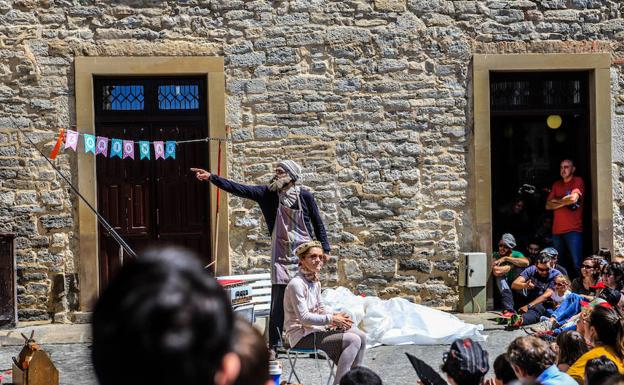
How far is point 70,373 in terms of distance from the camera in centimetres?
714

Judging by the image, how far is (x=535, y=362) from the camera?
418 centimetres

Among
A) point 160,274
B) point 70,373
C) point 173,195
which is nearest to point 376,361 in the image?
point 70,373

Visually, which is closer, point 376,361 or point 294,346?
point 294,346

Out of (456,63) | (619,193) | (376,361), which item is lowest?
(376,361)

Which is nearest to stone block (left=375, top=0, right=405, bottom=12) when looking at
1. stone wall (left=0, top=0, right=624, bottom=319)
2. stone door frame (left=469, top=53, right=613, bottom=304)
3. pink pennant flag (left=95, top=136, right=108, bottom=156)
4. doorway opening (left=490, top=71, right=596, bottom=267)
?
stone wall (left=0, top=0, right=624, bottom=319)

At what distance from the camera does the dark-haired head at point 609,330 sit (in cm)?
494

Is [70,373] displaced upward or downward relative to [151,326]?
downward

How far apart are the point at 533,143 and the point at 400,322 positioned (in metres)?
3.21

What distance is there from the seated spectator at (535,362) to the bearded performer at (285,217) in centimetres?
360

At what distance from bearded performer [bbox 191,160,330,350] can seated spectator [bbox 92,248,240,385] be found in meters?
6.55

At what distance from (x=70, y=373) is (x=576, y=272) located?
573cm

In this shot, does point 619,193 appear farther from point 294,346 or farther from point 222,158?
point 294,346

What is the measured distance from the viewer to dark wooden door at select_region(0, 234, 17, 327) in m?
9.07

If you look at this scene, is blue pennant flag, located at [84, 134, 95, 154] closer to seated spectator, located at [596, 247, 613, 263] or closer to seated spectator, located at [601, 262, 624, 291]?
seated spectator, located at [601, 262, 624, 291]
